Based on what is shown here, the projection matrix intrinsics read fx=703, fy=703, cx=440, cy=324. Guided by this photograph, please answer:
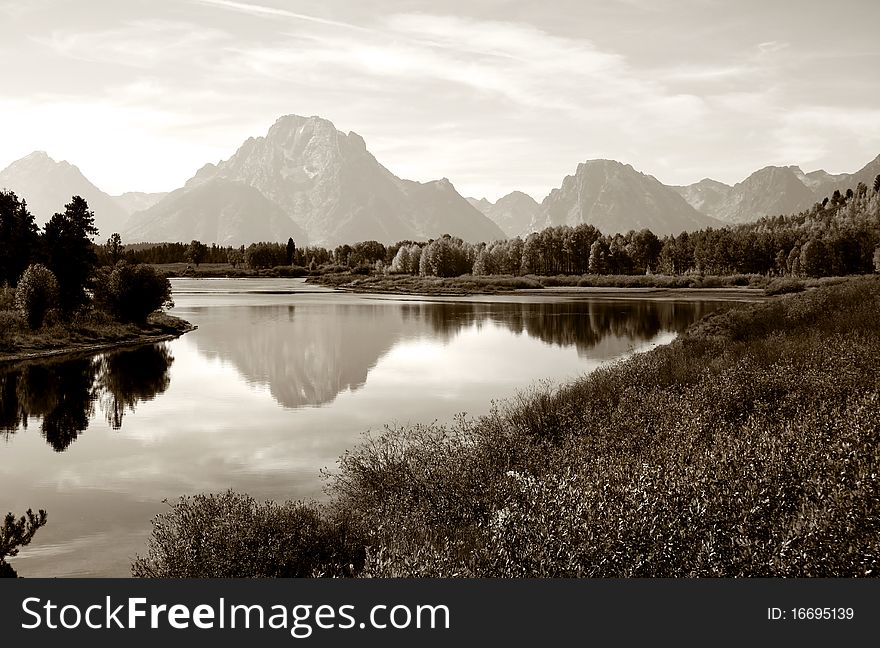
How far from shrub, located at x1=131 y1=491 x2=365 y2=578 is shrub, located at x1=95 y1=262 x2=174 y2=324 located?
58800 mm

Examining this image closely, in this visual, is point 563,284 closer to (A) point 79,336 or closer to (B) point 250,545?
(A) point 79,336

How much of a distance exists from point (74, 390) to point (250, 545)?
32.0 meters

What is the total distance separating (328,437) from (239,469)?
5138 millimetres

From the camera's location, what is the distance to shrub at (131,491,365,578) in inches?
539

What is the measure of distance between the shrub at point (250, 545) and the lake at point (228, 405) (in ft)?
8.72

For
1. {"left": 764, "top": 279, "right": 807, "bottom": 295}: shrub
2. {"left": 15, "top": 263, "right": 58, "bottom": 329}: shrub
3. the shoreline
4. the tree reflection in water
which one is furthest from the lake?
{"left": 764, "top": 279, "right": 807, "bottom": 295}: shrub

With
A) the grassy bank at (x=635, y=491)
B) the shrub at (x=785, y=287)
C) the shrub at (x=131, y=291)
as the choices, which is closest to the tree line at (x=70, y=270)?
the shrub at (x=131, y=291)

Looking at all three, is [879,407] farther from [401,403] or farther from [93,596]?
[401,403]

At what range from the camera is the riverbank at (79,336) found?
5281 cm

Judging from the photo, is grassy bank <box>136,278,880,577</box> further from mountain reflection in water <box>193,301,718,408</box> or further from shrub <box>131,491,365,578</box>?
mountain reflection in water <box>193,301,718,408</box>

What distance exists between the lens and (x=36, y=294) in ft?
185

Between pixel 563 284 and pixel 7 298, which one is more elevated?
pixel 563 284

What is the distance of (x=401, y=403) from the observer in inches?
1437

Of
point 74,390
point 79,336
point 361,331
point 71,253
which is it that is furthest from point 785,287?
point 74,390
